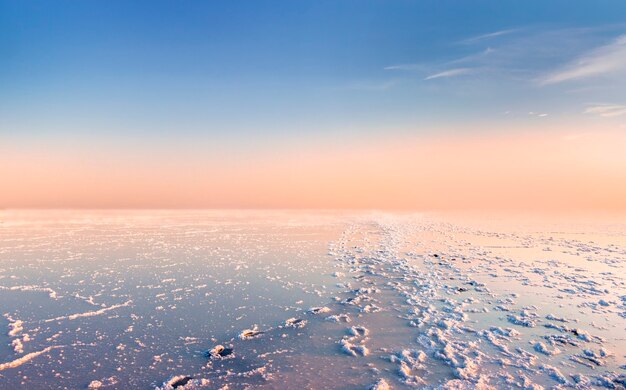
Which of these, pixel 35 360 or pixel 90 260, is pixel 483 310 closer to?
pixel 35 360

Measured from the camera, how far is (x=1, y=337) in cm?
678

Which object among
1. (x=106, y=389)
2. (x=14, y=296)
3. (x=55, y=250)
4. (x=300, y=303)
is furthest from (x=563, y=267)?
(x=55, y=250)

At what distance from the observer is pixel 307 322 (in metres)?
7.81

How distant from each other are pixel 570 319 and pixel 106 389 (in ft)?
29.9

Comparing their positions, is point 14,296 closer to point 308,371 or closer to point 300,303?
point 300,303

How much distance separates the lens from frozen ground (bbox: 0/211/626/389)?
18.2 ft

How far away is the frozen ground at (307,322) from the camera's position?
18.2 feet

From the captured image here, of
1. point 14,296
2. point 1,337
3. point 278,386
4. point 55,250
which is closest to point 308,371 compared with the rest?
point 278,386

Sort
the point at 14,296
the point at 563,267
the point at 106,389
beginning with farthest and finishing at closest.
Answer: the point at 563,267 < the point at 14,296 < the point at 106,389

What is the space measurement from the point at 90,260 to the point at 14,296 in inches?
194

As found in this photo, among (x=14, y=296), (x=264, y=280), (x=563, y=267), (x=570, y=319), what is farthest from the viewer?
(x=563, y=267)

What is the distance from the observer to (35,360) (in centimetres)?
589

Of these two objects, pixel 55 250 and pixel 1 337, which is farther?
pixel 55 250

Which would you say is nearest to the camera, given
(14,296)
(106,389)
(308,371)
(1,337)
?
(106,389)
